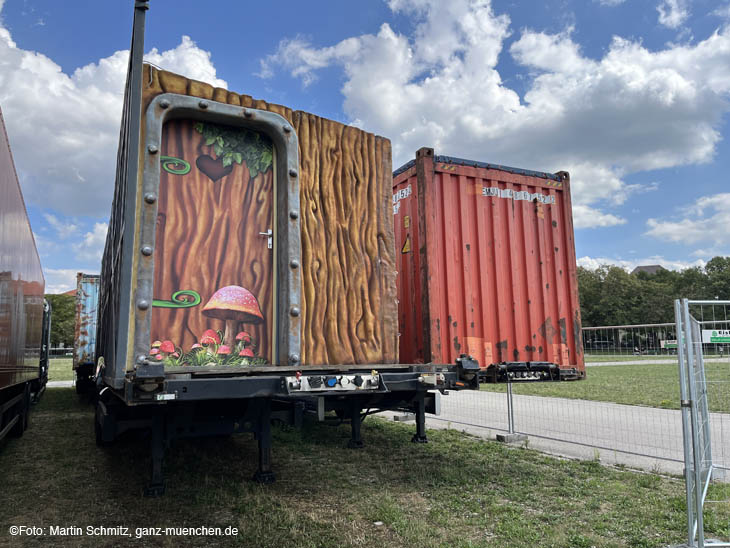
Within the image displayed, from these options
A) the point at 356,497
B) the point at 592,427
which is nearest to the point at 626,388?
the point at 592,427

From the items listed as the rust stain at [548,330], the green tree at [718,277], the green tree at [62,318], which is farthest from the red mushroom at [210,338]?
the green tree at [62,318]

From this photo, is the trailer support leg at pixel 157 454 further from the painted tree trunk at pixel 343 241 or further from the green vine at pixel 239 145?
the green vine at pixel 239 145

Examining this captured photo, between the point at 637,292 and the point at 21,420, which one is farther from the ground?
the point at 637,292

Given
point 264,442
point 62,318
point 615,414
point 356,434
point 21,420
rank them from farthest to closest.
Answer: point 62,318 < point 615,414 < point 21,420 < point 356,434 < point 264,442

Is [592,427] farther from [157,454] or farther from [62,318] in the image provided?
[62,318]

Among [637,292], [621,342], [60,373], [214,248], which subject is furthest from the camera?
[637,292]

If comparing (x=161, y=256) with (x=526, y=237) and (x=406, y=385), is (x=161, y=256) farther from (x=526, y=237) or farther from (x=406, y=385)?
(x=526, y=237)

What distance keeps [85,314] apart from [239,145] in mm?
12505

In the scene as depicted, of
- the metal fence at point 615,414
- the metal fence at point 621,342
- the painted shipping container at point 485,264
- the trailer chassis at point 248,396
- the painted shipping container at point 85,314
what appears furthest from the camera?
the painted shipping container at point 85,314

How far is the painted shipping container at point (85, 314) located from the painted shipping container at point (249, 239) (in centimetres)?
1157

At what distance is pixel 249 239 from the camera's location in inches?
170

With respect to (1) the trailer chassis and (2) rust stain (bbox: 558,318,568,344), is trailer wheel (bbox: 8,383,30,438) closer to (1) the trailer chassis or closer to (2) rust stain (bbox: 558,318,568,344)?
(1) the trailer chassis

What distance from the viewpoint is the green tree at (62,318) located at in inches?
2343

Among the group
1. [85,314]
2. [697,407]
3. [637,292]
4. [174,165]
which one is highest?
[637,292]
